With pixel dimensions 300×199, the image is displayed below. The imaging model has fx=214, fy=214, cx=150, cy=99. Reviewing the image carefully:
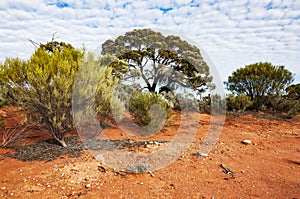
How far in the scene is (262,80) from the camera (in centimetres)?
1039

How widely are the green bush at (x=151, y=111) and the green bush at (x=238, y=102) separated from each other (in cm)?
432

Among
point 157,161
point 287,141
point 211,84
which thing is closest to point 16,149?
point 157,161

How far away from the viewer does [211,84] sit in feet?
36.6

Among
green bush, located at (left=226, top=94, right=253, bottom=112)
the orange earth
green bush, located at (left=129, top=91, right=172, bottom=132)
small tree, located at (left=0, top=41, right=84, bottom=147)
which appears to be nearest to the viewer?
the orange earth

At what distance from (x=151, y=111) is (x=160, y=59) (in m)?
4.97

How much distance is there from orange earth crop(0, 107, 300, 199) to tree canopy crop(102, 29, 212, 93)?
593 centimetres

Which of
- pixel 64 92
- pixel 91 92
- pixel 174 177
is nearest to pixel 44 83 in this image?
pixel 64 92

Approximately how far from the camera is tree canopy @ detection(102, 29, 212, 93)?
10.3 metres

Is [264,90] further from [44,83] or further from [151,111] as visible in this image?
[44,83]

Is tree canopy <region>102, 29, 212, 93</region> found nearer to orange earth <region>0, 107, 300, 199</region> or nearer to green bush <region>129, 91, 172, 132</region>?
green bush <region>129, 91, 172, 132</region>

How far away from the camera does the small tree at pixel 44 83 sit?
409cm

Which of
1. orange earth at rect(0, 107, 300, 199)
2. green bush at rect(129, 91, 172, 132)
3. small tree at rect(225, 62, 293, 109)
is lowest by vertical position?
orange earth at rect(0, 107, 300, 199)

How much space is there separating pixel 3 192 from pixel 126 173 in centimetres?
164

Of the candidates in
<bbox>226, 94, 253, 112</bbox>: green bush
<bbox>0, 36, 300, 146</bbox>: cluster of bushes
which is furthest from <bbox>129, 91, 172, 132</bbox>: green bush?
<bbox>226, 94, 253, 112</bbox>: green bush
